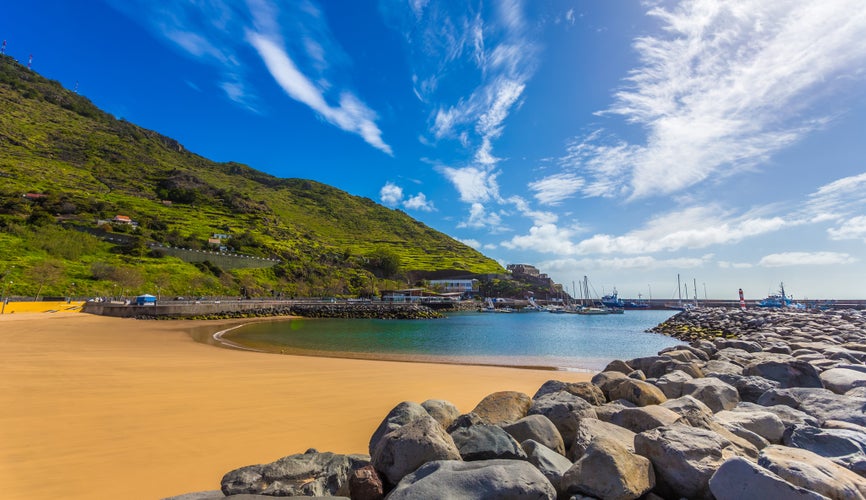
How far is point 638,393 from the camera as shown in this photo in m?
7.07

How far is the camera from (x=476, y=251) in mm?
191125

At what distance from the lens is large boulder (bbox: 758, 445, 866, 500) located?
316 cm

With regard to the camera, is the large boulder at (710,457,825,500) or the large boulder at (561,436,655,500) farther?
the large boulder at (561,436,655,500)

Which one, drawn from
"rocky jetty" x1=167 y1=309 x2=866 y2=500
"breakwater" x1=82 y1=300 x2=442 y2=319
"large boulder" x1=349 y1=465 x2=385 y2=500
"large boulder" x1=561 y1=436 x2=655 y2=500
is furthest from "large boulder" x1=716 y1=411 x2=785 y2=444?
"breakwater" x1=82 y1=300 x2=442 y2=319

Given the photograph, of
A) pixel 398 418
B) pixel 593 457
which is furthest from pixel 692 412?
pixel 398 418

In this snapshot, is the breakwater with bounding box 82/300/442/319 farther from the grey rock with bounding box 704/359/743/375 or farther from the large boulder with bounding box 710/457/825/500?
the large boulder with bounding box 710/457/825/500

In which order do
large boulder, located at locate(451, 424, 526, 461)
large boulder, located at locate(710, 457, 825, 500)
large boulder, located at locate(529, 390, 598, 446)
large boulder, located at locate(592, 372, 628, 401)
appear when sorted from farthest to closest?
large boulder, located at locate(592, 372, 628, 401) < large boulder, located at locate(529, 390, 598, 446) < large boulder, located at locate(451, 424, 526, 461) < large boulder, located at locate(710, 457, 825, 500)

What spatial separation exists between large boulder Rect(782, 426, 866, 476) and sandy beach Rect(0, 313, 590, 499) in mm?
5940

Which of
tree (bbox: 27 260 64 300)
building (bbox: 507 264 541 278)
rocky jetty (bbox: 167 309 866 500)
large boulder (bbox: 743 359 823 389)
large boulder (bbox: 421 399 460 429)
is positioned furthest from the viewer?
building (bbox: 507 264 541 278)

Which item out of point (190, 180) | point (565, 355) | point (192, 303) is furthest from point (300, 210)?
point (565, 355)

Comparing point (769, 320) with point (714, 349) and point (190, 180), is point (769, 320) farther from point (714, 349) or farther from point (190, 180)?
point (190, 180)

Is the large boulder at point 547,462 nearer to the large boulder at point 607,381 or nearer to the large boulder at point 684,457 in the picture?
the large boulder at point 684,457

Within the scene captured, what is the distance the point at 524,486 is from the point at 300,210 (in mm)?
184742

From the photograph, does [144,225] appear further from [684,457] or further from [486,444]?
[684,457]
